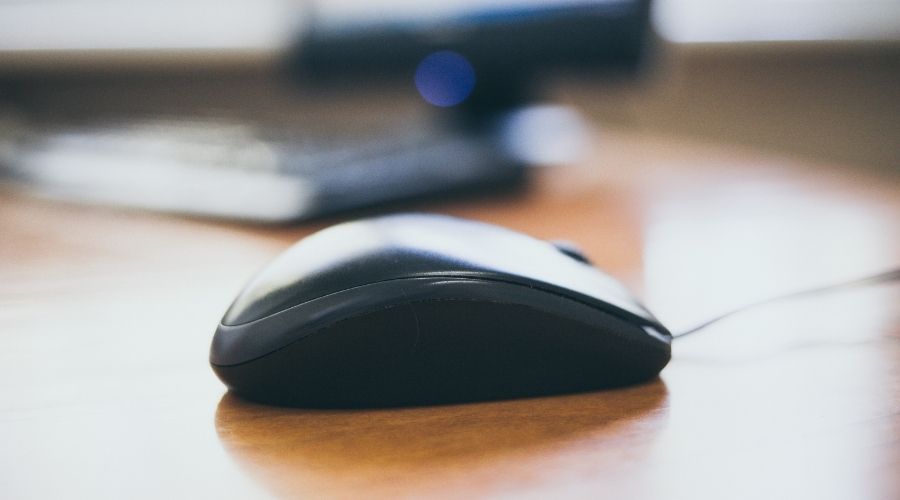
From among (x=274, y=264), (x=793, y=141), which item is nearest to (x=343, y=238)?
(x=274, y=264)

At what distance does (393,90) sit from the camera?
1.39 metres

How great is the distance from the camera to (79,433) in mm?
309

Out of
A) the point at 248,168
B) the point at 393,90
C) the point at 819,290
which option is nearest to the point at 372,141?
the point at 248,168

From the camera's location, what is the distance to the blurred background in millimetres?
722

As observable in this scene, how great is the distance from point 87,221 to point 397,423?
47cm

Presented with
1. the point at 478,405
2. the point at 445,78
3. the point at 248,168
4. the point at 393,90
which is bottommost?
the point at 478,405

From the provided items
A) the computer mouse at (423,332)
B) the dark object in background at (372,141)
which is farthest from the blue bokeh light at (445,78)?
the computer mouse at (423,332)

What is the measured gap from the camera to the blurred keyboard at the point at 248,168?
2.11 ft

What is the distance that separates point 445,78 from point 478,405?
0.64m

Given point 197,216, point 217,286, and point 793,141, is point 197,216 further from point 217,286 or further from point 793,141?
point 793,141

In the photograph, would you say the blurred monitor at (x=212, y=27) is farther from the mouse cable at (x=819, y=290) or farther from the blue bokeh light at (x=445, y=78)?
the mouse cable at (x=819, y=290)

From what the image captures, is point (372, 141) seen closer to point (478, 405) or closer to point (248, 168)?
point (248, 168)

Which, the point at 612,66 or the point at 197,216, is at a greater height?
the point at 612,66

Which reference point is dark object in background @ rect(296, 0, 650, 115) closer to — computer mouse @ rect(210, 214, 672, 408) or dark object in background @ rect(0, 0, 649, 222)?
dark object in background @ rect(0, 0, 649, 222)
